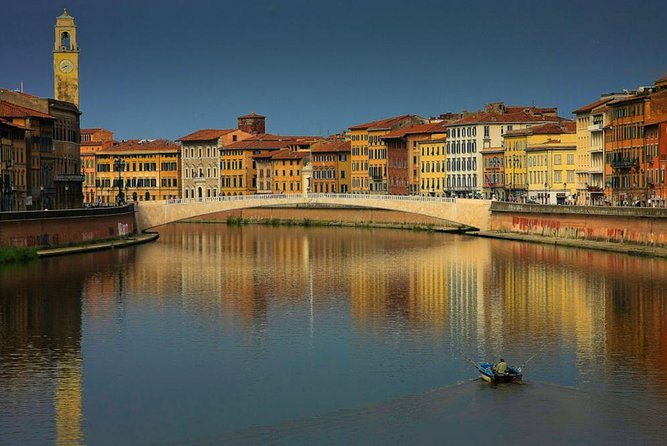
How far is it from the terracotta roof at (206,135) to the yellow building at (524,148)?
36.3 metres

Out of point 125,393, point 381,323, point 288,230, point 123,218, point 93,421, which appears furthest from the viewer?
point 288,230

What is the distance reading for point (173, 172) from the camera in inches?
5192

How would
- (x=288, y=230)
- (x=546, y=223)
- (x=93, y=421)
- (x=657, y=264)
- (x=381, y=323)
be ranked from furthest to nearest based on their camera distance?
(x=288, y=230), (x=546, y=223), (x=657, y=264), (x=381, y=323), (x=93, y=421)

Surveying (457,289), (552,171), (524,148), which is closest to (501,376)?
(457,289)

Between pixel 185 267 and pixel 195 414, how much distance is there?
31376 millimetres

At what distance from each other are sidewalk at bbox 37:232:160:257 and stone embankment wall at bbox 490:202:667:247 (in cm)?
1871

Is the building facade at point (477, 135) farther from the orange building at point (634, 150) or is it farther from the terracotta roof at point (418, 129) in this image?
the orange building at point (634, 150)

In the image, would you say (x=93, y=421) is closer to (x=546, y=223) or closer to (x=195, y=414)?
(x=195, y=414)

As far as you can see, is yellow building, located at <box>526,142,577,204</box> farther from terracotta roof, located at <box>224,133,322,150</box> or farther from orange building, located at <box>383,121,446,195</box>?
terracotta roof, located at <box>224,133,322,150</box>

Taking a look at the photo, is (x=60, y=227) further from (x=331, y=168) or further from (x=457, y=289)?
(x=331, y=168)

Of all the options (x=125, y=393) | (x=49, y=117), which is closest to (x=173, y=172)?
(x=49, y=117)

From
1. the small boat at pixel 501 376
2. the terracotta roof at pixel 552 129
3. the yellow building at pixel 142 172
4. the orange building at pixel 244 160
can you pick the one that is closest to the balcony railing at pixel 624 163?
the terracotta roof at pixel 552 129

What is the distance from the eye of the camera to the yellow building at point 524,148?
9494 centimetres

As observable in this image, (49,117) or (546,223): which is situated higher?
(49,117)
